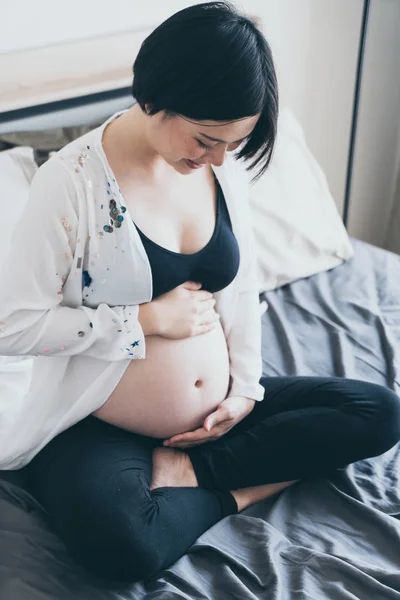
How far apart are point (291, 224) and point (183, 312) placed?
0.77 m

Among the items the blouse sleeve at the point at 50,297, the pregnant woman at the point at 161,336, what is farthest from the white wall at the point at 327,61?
the blouse sleeve at the point at 50,297

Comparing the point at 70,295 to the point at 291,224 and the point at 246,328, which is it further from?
the point at 291,224

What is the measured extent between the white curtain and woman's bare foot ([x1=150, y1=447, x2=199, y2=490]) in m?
1.62

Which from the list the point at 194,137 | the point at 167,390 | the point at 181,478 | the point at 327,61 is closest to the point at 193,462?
the point at 181,478

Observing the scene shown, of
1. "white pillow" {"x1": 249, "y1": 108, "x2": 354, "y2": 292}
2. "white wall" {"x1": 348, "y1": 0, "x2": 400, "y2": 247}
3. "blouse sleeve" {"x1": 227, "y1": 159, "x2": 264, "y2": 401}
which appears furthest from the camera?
"white wall" {"x1": 348, "y1": 0, "x2": 400, "y2": 247}

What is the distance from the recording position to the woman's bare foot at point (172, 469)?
4.21 feet

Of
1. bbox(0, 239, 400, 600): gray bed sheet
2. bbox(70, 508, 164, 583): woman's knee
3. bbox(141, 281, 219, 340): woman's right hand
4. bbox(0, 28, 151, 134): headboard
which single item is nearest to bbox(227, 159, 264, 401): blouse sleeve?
bbox(141, 281, 219, 340): woman's right hand

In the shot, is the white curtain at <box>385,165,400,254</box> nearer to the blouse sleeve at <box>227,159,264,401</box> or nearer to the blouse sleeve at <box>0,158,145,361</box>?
the blouse sleeve at <box>227,159,264,401</box>

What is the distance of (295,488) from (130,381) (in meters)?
0.36

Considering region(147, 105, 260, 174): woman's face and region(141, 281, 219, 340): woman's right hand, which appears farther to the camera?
region(141, 281, 219, 340): woman's right hand

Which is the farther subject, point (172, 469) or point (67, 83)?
point (67, 83)

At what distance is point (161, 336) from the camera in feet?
4.20

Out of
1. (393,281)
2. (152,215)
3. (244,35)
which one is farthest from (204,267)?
(393,281)

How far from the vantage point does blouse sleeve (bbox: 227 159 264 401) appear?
1.39 meters
